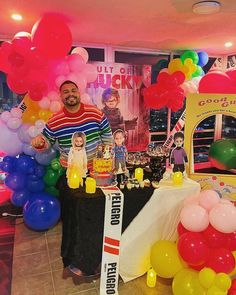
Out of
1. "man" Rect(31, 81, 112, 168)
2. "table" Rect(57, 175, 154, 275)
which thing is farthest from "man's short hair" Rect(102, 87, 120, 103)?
"table" Rect(57, 175, 154, 275)

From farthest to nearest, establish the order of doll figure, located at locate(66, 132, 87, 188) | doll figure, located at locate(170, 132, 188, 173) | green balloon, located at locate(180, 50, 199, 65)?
green balloon, located at locate(180, 50, 199, 65) < doll figure, located at locate(170, 132, 188, 173) < doll figure, located at locate(66, 132, 87, 188)

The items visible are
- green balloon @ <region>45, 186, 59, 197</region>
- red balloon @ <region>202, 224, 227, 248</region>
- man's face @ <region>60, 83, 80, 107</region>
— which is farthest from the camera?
green balloon @ <region>45, 186, 59, 197</region>

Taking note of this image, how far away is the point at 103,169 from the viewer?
216 centimetres

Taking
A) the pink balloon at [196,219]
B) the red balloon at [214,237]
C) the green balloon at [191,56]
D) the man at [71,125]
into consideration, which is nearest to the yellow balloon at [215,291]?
the red balloon at [214,237]

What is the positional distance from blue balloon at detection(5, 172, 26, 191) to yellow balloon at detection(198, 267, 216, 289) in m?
2.23

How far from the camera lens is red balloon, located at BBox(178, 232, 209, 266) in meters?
1.90

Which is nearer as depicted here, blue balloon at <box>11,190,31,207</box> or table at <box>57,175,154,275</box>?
table at <box>57,175,154,275</box>

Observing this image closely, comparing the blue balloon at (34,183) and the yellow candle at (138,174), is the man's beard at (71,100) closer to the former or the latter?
the yellow candle at (138,174)

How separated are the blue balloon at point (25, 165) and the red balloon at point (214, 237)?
2106 mm

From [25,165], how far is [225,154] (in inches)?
107

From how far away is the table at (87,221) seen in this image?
2.03 metres

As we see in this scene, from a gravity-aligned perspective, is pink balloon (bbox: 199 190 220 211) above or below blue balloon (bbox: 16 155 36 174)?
below

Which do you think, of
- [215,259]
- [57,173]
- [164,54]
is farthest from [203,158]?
[215,259]

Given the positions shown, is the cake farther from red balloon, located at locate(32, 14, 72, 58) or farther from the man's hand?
Answer: red balloon, located at locate(32, 14, 72, 58)
